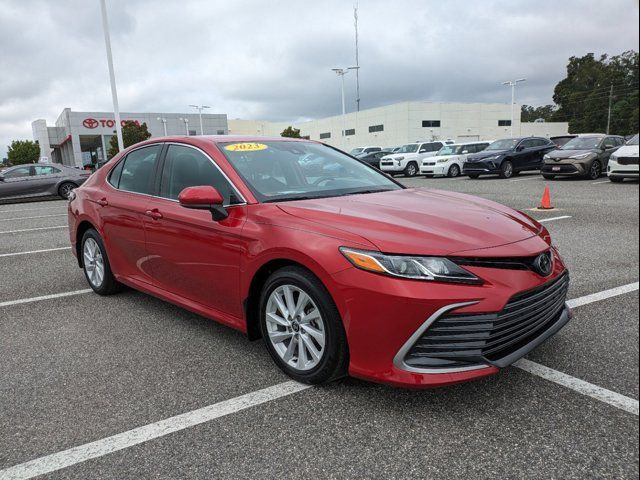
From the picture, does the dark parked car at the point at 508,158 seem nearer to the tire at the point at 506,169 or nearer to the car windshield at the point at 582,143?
the tire at the point at 506,169

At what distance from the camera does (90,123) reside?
55062mm

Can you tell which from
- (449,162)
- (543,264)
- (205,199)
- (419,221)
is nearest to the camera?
(543,264)

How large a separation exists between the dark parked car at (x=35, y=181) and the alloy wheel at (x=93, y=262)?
14.2 metres

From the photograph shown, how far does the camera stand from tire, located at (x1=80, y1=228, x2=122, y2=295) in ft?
15.6

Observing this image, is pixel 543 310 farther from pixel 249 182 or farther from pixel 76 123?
pixel 76 123

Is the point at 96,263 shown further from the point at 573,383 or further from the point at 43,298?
the point at 573,383

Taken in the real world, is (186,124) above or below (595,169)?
above

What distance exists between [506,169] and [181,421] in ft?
60.6

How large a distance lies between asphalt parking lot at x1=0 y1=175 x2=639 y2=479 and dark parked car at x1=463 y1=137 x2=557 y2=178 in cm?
1543

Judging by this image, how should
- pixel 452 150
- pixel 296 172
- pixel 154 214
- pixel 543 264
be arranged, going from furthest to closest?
1. pixel 452 150
2. pixel 154 214
3. pixel 296 172
4. pixel 543 264

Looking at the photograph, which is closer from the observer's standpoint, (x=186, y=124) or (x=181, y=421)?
(x=181, y=421)

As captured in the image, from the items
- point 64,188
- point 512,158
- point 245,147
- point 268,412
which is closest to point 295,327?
point 268,412

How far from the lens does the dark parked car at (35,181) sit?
1689 cm

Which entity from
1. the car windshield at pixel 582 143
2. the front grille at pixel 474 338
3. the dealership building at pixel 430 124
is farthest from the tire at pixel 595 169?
the dealership building at pixel 430 124
